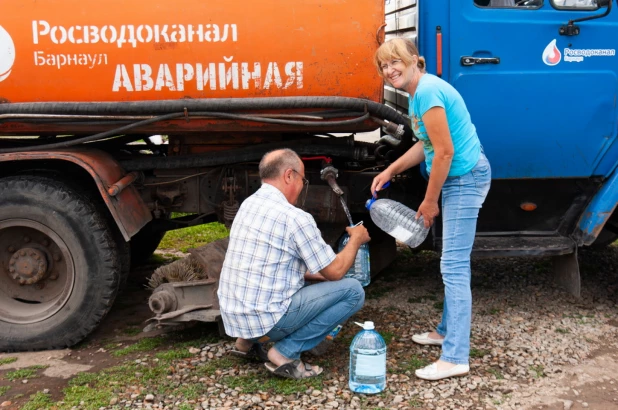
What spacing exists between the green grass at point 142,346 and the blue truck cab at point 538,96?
1892mm

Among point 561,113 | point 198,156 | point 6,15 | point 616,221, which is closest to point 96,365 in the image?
point 198,156

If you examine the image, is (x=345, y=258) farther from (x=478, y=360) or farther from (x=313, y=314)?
(x=478, y=360)

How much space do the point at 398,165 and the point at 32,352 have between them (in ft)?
8.34

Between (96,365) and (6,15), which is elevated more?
(6,15)

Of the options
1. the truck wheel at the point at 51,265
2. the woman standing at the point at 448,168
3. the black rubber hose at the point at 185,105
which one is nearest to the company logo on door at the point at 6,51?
the black rubber hose at the point at 185,105

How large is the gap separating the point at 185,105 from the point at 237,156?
21.3 inches

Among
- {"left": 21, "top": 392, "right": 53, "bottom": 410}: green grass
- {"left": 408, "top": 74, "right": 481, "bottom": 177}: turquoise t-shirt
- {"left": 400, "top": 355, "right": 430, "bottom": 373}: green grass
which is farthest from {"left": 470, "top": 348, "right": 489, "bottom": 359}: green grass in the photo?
{"left": 21, "top": 392, "right": 53, "bottom": 410}: green grass

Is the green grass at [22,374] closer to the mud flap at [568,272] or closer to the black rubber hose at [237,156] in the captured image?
the black rubber hose at [237,156]

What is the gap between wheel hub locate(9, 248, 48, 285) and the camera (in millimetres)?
4500

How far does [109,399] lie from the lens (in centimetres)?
372

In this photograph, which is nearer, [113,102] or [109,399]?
[109,399]

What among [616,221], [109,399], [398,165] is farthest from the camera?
[616,221]

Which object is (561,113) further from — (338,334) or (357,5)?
(338,334)

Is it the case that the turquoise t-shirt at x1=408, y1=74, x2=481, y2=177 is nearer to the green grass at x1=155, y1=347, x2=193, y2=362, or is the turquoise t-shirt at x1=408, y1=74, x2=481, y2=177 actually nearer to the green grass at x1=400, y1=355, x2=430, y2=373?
the green grass at x1=400, y1=355, x2=430, y2=373
